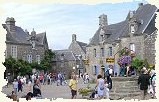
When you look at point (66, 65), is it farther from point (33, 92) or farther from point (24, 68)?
point (33, 92)

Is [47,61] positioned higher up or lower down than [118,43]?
lower down

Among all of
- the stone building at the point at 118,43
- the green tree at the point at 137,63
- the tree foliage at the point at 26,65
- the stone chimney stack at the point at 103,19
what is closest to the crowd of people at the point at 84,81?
the tree foliage at the point at 26,65

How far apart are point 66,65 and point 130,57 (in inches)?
71.9

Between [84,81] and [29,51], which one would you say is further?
[84,81]

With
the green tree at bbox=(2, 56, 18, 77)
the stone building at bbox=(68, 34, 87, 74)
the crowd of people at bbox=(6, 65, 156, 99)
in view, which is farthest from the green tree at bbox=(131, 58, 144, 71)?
the green tree at bbox=(2, 56, 18, 77)

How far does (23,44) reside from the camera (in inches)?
389

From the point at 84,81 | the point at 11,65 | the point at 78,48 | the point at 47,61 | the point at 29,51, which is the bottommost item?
the point at 84,81

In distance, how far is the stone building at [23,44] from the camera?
24.2ft

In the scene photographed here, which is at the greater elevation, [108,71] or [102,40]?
[102,40]

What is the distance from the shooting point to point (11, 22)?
6.78 meters

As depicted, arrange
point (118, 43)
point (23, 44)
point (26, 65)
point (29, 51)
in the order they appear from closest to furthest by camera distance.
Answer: point (26, 65)
point (29, 51)
point (23, 44)
point (118, 43)

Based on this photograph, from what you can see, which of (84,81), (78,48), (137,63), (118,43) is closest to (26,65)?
(84,81)

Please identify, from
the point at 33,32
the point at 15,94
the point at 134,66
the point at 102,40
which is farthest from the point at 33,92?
the point at 102,40

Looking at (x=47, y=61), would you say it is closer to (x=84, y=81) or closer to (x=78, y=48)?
(x=84, y=81)
